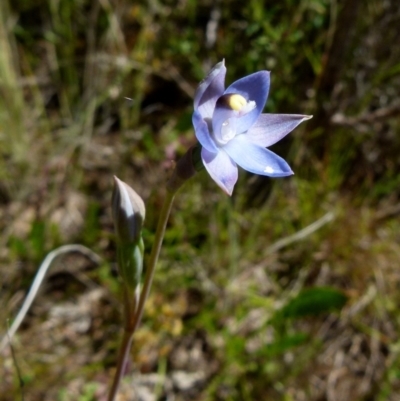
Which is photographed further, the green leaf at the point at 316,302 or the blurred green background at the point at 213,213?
the blurred green background at the point at 213,213

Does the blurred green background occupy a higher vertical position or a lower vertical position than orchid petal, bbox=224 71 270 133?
lower

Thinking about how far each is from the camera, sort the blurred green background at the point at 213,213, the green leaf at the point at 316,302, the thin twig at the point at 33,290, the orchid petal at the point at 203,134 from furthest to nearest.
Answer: the blurred green background at the point at 213,213 → the green leaf at the point at 316,302 → the thin twig at the point at 33,290 → the orchid petal at the point at 203,134

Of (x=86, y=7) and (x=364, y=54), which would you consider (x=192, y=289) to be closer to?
(x=364, y=54)

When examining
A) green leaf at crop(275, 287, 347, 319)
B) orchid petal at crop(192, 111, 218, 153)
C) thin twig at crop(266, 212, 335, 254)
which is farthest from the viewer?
thin twig at crop(266, 212, 335, 254)

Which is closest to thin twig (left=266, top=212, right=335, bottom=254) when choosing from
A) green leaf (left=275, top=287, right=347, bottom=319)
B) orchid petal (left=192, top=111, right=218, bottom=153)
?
green leaf (left=275, top=287, right=347, bottom=319)

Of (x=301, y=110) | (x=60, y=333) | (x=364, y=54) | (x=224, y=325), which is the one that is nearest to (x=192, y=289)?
(x=224, y=325)

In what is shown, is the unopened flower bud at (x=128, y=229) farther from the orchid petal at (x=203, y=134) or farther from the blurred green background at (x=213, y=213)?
the blurred green background at (x=213, y=213)

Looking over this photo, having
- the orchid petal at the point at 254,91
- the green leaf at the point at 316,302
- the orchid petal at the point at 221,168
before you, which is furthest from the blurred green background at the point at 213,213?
the orchid petal at the point at 221,168

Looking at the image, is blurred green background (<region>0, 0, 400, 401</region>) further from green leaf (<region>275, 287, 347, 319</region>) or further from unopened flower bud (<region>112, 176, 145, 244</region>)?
unopened flower bud (<region>112, 176, 145, 244</region>)
